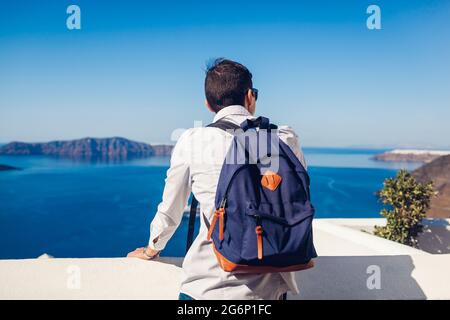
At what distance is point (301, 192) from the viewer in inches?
47.7

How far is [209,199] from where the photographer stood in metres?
1.27

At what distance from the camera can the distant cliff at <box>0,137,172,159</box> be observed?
355 feet

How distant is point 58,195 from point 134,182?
16.1 m

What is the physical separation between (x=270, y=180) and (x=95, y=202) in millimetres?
65869

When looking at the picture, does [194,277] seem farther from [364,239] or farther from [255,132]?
[364,239]

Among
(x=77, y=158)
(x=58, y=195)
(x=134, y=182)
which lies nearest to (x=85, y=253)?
(x=58, y=195)

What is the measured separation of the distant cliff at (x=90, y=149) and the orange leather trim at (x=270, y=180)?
10567 centimetres

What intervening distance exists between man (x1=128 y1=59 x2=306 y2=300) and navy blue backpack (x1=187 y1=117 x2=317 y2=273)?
71mm

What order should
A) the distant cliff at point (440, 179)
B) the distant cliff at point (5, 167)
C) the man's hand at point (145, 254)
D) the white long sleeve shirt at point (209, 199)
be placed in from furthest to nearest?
the distant cliff at point (5, 167), the distant cliff at point (440, 179), the man's hand at point (145, 254), the white long sleeve shirt at point (209, 199)

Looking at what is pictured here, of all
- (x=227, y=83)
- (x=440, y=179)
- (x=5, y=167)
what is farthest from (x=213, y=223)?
(x=5, y=167)

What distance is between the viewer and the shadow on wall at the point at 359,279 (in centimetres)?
190

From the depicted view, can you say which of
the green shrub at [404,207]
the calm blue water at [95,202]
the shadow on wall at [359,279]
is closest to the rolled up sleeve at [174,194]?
the shadow on wall at [359,279]

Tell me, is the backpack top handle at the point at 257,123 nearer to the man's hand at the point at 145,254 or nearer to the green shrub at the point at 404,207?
the man's hand at the point at 145,254

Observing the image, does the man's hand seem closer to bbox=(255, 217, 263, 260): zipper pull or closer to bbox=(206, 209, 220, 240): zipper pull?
bbox=(206, 209, 220, 240): zipper pull
